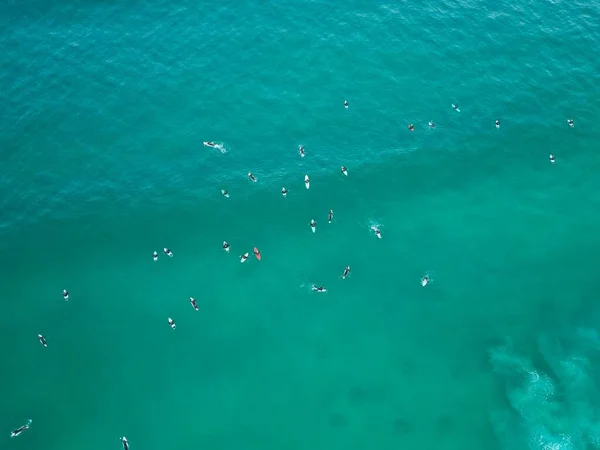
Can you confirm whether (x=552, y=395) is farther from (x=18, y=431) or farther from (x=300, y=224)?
(x=18, y=431)

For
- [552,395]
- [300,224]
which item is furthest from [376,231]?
[552,395]

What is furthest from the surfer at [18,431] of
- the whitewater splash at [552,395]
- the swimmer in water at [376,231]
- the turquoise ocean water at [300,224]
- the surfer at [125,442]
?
the whitewater splash at [552,395]

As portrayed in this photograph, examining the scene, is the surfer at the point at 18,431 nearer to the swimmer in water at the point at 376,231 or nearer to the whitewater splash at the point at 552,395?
the swimmer in water at the point at 376,231

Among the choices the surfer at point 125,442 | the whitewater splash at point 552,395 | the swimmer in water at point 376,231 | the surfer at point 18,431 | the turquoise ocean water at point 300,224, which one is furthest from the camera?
the swimmer in water at point 376,231

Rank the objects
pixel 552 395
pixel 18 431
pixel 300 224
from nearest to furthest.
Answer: pixel 18 431, pixel 552 395, pixel 300 224

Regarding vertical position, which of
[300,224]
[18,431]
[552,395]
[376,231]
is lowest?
[18,431]

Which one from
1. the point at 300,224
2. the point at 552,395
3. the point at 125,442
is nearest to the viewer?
the point at 125,442

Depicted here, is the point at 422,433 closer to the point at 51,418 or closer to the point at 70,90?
the point at 51,418
